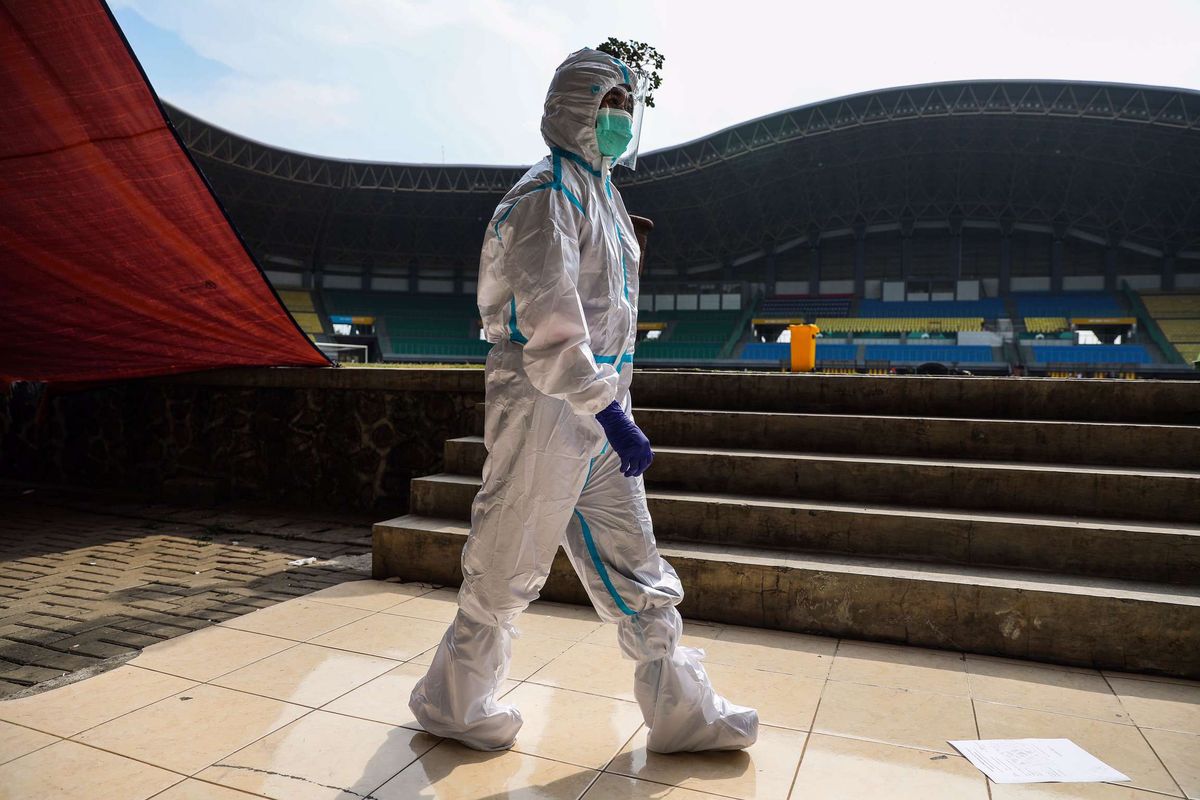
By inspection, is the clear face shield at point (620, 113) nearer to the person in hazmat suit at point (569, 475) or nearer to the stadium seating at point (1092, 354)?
the person in hazmat suit at point (569, 475)

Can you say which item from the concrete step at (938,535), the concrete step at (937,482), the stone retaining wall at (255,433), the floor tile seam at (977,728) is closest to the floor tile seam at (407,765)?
the floor tile seam at (977,728)

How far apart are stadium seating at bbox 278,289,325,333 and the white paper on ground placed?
30681 millimetres

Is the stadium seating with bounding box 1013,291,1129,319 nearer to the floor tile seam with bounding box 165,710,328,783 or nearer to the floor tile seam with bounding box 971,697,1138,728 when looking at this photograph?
the floor tile seam with bounding box 971,697,1138,728

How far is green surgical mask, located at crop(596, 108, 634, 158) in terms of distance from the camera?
2023 millimetres

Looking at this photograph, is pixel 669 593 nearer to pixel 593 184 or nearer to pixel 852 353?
pixel 593 184

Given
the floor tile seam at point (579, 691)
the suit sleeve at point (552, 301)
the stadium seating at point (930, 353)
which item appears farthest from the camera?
the stadium seating at point (930, 353)

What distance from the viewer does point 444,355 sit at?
1223 inches

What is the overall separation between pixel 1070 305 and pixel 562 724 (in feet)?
104

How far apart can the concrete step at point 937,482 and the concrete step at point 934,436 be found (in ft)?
0.43

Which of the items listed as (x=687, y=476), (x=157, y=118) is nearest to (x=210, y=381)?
(x=157, y=118)

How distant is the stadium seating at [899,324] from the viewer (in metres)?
27.8

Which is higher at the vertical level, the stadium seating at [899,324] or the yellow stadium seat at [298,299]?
the yellow stadium seat at [298,299]

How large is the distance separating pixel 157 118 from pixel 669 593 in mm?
4005

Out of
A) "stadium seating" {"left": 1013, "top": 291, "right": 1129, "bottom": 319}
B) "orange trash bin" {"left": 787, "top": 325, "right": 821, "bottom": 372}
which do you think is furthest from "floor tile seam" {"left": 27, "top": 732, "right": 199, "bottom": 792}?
"stadium seating" {"left": 1013, "top": 291, "right": 1129, "bottom": 319}
